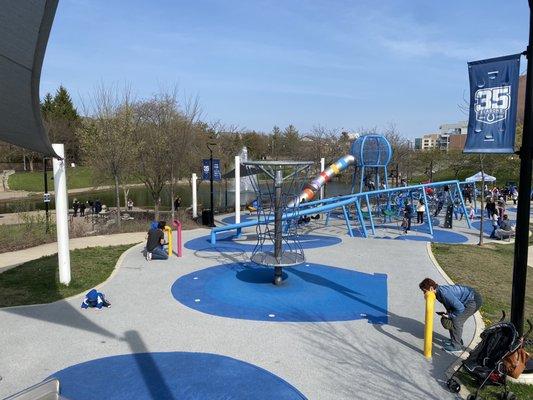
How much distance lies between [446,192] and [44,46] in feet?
85.8

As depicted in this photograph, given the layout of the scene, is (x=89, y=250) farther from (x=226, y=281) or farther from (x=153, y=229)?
(x=226, y=281)

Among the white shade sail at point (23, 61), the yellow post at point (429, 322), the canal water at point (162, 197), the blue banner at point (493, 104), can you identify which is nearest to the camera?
the white shade sail at point (23, 61)

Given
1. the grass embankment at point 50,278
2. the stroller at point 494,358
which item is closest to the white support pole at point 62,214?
the grass embankment at point 50,278

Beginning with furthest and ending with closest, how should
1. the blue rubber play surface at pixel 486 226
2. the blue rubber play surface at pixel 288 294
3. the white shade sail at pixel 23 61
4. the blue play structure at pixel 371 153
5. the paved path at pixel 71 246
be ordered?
the blue play structure at pixel 371 153
the blue rubber play surface at pixel 486 226
the paved path at pixel 71 246
the blue rubber play surface at pixel 288 294
the white shade sail at pixel 23 61

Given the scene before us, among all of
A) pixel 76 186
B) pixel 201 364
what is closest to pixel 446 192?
pixel 201 364

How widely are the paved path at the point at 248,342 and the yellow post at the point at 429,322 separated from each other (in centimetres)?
15

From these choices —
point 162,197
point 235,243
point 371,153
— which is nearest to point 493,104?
point 235,243

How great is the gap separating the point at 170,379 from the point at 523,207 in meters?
5.42

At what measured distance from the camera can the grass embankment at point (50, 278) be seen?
971 cm

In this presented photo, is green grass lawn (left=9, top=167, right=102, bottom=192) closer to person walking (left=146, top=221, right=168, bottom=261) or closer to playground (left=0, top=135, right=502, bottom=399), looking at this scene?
person walking (left=146, top=221, right=168, bottom=261)

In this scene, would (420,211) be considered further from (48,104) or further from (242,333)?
(48,104)

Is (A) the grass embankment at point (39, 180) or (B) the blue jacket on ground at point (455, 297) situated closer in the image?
(B) the blue jacket on ground at point (455, 297)

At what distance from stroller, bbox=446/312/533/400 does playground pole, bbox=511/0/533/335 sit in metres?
0.49

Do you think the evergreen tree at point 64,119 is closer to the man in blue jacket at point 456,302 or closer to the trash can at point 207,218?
the trash can at point 207,218
